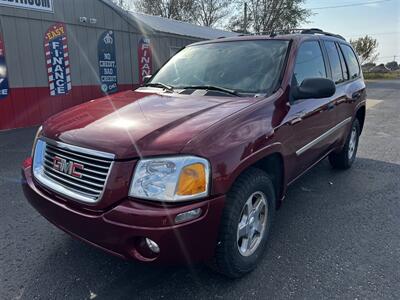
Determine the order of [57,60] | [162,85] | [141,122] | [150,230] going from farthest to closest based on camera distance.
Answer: [57,60], [162,85], [141,122], [150,230]

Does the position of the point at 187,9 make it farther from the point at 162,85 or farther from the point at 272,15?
the point at 162,85

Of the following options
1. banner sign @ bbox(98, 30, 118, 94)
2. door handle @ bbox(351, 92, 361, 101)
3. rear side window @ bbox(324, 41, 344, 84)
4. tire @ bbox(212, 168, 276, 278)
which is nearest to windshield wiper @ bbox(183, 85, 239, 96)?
tire @ bbox(212, 168, 276, 278)

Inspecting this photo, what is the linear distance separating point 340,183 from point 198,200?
310cm

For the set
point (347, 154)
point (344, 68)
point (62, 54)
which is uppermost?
point (62, 54)

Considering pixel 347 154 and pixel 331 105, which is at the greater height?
pixel 331 105

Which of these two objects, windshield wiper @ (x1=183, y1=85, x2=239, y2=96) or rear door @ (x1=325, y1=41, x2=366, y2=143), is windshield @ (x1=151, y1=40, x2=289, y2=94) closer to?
windshield wiper @ (x1=183, y1=85, x2=239, y2=96)

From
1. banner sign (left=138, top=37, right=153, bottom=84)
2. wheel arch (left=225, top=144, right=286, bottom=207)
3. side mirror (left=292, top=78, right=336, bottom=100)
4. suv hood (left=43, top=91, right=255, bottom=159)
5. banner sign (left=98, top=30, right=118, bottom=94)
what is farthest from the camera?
banner sign (left=138, top=37, right=153, bottom=84)

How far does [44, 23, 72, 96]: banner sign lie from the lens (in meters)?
8.66

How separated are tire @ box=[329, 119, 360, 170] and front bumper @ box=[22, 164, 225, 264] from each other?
334cm

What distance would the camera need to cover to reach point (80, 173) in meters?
2.13

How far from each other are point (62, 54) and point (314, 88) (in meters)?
8.04

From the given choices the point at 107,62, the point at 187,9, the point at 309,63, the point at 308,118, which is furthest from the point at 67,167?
the point at 187,9

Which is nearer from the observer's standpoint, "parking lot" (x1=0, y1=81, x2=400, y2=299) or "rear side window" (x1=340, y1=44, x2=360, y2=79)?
"parking lot" (x1=0, y1=81, x2=400, y2=299)

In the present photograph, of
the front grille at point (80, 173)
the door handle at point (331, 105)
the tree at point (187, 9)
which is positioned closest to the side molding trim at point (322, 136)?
the door handle at point (331, 105)
